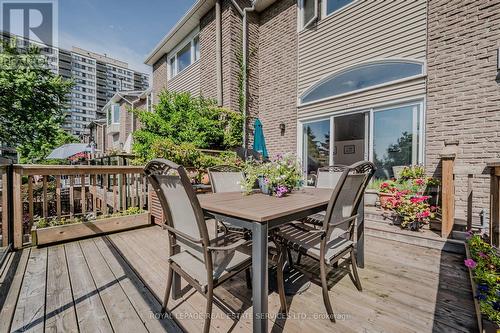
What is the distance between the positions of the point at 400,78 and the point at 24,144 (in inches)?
634

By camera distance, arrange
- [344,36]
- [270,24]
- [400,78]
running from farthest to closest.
A: 1. [270,24]
2. [344,36]
3. [400,78]

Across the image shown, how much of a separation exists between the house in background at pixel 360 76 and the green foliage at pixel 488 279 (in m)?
1.56

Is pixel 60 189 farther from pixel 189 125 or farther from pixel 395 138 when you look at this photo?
pixel 395 138

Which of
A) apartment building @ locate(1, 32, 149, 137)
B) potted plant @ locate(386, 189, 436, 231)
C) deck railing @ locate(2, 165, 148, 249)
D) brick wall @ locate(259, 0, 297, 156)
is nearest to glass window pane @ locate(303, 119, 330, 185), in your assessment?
brick wall @ locate(259, 0, 297, 156)

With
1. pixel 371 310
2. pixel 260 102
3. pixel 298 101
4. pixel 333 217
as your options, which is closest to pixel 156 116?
pixel 260 102

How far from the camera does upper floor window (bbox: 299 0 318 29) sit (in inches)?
245

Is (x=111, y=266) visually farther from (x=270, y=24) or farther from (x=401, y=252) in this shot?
(x=270, y=24)

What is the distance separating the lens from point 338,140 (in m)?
5.96

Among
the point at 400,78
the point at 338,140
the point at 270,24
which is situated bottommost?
the point at 338,140

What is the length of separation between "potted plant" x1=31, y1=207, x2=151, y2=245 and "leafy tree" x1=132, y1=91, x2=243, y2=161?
252cm

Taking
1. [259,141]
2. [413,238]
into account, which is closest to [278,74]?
[259,141]

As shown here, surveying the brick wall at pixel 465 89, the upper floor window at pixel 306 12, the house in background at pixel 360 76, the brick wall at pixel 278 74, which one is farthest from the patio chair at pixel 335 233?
the upper floor window at pixel 306 12

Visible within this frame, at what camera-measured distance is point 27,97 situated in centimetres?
1038

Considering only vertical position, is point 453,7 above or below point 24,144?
above
